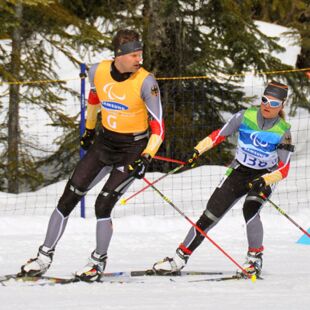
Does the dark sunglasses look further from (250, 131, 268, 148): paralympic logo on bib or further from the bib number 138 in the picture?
the bib number 138

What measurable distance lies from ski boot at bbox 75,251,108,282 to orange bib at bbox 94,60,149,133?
3.49ft

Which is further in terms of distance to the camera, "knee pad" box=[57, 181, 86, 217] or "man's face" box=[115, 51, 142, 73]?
"knee pad" box=[57, 181, 86, 217]

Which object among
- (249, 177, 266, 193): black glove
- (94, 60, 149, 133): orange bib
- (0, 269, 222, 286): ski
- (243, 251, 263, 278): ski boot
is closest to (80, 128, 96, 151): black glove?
(94, 60, 149, 133): orange bib

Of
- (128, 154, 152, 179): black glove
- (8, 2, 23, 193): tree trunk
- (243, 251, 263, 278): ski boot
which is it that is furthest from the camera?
(8, 2, 23, 193): tree trunk

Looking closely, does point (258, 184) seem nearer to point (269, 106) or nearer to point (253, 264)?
point (269, 106)

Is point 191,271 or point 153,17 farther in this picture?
point 153,17

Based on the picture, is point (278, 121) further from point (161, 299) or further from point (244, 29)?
point (244, 29)

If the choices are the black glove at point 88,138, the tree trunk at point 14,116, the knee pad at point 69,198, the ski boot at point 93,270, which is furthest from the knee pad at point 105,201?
the tree trunk at point 14,116

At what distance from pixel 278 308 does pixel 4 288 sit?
2098mm

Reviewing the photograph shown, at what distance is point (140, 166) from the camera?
6.41 m

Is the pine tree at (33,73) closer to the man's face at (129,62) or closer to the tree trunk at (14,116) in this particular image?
the tree trunk at (14,116)

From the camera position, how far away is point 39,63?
50.1ft

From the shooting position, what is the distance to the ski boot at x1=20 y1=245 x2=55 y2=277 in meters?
6.55

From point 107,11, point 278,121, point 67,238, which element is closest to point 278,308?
point 278,121
